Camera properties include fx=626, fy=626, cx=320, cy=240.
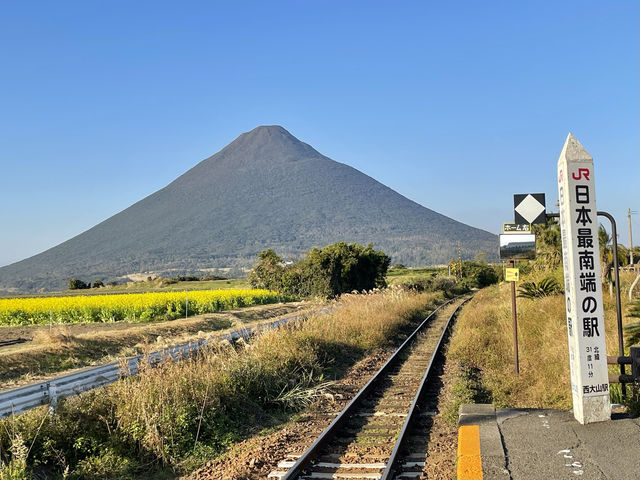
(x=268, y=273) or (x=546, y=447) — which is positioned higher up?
(x=268, y=273)

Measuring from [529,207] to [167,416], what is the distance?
6208 millimetres

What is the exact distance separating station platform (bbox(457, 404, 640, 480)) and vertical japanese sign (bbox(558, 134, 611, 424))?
0.30 metres

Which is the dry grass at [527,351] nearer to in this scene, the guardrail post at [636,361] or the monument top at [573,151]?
the guardrail post at [636,361]

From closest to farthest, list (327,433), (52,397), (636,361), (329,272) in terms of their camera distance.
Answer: (636,361)
(52,397)
(327,433)
(329,272)

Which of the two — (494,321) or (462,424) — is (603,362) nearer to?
(462,424)

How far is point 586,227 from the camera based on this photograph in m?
6.95

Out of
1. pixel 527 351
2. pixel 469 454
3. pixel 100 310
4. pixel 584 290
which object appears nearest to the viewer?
pixel 469 454

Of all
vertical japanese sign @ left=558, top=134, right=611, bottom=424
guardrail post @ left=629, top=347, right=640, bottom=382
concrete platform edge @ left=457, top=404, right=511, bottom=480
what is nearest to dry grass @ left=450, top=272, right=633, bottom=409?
guardrail post @ left=629, top=347, right=640, bottom=382

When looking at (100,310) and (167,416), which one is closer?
(167,416)

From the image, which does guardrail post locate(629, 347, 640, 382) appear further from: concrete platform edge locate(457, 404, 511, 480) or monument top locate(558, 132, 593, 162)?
monument top locate(558, 132, 593, 162)

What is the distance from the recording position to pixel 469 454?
629 centimetres

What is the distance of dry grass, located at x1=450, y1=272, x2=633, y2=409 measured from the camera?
945cm

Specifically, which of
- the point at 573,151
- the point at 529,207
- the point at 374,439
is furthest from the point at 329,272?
the point at 573,151

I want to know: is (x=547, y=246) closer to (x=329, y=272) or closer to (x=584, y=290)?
(x=329, y=272)
